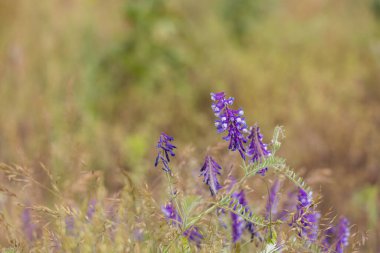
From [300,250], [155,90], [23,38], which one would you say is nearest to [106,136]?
[155,90]

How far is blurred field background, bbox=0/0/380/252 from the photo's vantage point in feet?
14.4

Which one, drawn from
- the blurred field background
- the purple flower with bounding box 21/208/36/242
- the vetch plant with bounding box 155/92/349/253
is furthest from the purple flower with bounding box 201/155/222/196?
the blurred field background

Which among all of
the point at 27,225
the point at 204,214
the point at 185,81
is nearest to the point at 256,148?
the point at 204,214

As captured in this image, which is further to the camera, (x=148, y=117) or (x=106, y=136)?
(x=148, y=117)

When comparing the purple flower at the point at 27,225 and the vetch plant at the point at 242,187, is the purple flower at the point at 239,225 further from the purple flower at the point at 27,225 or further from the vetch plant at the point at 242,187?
the purple flower at the point at 27,225

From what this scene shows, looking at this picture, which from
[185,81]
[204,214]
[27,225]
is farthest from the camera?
[185,81]

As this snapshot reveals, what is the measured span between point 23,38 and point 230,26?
1.93m

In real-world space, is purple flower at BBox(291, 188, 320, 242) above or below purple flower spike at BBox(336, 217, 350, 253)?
below

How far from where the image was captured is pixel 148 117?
5.27 meters

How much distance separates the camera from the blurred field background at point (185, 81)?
4391 millimetres

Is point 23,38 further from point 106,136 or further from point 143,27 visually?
point 106,136

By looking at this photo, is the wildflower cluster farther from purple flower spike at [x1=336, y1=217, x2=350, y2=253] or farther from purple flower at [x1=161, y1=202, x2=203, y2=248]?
purple flower spike at [x1=336, y1=217, x2=350, y2=253]

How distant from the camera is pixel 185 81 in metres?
5.66

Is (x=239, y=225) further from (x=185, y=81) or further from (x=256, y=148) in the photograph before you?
(x=185, y=81)
